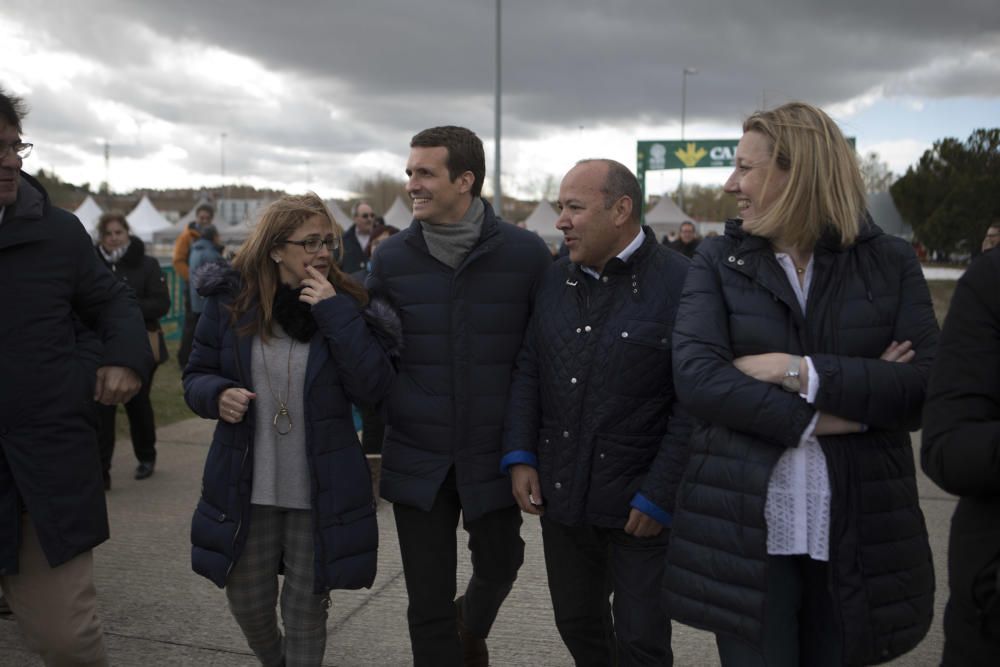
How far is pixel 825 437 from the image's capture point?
228 cm

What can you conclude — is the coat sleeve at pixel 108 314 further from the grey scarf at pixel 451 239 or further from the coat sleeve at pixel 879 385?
the coat sleeve at pixel 879 385

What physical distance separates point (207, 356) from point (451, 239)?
0.95 meters

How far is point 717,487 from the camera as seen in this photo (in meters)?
2.32

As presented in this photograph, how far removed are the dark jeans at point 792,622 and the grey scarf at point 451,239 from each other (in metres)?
1.52

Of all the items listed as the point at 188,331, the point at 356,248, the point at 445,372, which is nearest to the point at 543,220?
the point at 188,331

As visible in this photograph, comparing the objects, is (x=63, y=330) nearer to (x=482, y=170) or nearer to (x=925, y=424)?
(x=482, y=170)

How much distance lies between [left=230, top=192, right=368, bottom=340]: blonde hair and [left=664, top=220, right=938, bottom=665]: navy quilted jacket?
1360 mm

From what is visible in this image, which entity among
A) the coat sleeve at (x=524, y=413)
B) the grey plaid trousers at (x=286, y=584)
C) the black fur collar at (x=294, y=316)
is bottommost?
the grey plaid trousers at (x=286, y=584)

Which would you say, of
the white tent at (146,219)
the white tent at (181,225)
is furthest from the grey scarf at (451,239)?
the white tent at (146,219)

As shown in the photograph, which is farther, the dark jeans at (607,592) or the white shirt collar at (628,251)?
the white shirt collar at (628,251)

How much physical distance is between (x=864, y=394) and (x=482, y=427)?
136 centimetres

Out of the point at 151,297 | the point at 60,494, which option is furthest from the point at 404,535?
the point at 151,297

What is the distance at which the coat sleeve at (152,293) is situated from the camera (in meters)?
6.62

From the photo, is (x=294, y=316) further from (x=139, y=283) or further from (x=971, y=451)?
(x=139, y=283)
